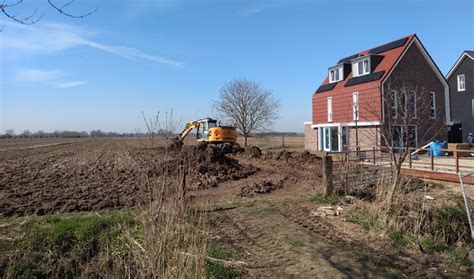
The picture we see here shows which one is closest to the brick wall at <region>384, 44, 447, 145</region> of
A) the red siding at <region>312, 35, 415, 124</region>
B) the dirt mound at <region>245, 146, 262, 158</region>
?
the red siding at <region>312, 35, 415, 124</region>

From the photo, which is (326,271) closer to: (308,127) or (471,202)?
(471,202)

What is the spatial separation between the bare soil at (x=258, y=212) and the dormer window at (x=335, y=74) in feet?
54.0

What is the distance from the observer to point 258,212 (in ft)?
32.6

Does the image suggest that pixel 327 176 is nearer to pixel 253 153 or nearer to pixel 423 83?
pixel 253 153

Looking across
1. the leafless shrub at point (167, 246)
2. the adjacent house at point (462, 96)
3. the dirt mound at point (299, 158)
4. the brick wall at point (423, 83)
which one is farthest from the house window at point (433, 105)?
the leafless shrub at point (167, 246)

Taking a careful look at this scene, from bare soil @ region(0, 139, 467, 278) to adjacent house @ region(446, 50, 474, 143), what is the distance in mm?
23626

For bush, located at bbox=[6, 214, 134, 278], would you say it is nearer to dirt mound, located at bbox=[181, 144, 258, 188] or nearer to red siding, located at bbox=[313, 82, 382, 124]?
dirt mound, located at bbox=[181, 144, 258, 188]

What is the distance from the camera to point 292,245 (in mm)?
7191

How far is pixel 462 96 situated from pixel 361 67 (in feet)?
45.2

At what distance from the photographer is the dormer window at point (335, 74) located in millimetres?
34438

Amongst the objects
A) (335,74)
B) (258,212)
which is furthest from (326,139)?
(258,212)

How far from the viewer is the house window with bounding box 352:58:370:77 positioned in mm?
31031

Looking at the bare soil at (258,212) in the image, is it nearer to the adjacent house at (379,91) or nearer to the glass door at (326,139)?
the adjacent house at (379,91)

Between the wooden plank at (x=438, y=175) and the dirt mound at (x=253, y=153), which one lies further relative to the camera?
the dirt mound at (x=253, y=153)
